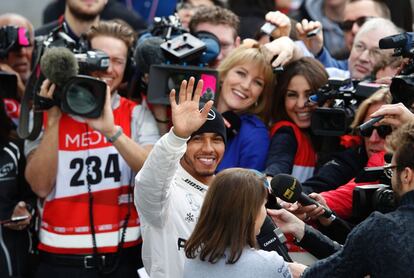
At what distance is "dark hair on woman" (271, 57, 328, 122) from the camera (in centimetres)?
620

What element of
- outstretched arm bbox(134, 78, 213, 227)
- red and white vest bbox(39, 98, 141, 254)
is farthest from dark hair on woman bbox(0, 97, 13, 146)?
outstretched arm bbox(134, 78, 213, 227)

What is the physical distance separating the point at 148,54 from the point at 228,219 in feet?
6.60

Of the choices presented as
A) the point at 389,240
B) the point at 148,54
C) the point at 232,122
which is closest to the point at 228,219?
the point at 389,240

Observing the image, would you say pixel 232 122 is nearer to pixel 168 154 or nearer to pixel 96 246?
pixel 96 246

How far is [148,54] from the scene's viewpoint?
6219 millimetres

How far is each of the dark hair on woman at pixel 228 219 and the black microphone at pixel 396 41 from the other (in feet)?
3.50

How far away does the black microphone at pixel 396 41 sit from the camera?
5074mm

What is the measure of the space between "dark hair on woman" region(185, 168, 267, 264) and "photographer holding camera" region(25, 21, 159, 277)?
4.95ft

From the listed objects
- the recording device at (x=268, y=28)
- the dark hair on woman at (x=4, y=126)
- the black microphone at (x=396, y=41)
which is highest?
the black microphone at (x=396, y=41)

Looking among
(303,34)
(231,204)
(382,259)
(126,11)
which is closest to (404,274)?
(382,259)

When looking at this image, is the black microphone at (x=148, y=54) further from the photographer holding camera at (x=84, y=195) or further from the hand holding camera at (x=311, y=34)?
the hand holding camera at (x=311, y=34)

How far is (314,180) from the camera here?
575 cm

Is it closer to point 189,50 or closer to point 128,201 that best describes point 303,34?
point 189,50

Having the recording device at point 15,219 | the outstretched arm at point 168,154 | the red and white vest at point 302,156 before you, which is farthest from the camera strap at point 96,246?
the outstretched arm at point 168,154
